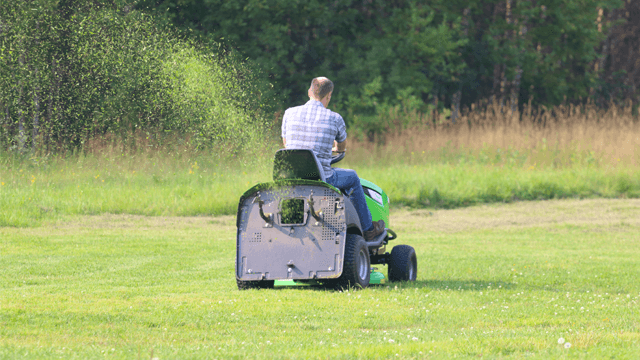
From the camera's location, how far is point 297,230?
6.96m

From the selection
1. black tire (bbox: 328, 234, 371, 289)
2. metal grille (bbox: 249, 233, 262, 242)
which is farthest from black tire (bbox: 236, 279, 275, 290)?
black tire (bbox: 328, 234, 371, 289)

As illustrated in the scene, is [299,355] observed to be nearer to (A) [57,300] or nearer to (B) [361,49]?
(A) [57,300]

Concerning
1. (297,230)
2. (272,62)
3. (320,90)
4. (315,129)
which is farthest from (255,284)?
(272,62)

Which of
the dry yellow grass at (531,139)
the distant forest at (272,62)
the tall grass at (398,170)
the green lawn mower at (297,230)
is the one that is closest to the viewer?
the green lawn mower at (297,230)

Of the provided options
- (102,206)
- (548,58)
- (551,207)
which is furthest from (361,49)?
(102,206)

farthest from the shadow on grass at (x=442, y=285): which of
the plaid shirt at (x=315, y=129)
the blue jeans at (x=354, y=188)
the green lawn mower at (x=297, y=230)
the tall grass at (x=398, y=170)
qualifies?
the tall grass at (x=398, y=170)

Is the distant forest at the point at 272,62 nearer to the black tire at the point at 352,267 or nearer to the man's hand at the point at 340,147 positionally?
the man's hand at the point at 340,147

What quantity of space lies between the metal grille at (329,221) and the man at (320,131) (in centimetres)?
37

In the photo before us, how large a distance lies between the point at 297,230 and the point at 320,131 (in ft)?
3.22

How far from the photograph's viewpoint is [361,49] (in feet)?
94.2

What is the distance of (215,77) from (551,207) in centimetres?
905

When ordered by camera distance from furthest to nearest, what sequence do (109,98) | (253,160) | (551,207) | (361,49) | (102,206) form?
1. (361,49)
2. (551,207)
3. (102,206)
4. (109,98)
5. (253,160)

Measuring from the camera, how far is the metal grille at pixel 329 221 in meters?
6.91

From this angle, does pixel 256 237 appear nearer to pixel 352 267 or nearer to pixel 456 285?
pixel 352 267
